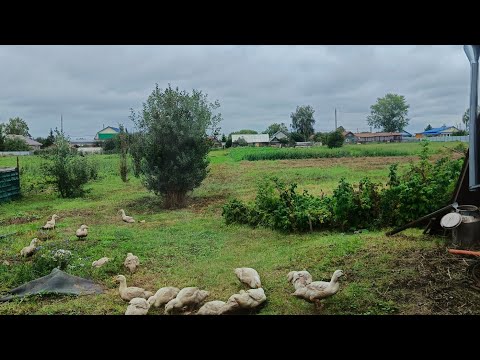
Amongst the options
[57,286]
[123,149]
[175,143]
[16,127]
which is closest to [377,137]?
[175,143]

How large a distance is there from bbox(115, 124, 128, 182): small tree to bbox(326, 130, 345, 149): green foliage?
5.66 feet

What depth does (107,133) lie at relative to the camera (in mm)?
3627

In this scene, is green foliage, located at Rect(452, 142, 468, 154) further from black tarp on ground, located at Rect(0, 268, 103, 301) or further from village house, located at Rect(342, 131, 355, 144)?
black tarp on ground, located at Rect(0, 268, 103, 301)

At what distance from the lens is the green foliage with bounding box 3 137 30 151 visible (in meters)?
3.58

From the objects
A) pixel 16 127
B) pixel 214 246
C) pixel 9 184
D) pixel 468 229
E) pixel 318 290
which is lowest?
pixel 318 290

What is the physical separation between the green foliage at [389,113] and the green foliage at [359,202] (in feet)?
1.03

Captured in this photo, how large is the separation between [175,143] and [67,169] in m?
0.99

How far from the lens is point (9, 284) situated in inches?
116

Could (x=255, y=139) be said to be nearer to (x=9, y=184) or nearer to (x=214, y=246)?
(x=214, y=246)

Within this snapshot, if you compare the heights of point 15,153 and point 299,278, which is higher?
point 15,153

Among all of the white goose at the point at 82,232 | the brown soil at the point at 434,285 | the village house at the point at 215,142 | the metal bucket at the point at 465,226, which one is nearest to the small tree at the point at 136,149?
the village house at the point at 215,142

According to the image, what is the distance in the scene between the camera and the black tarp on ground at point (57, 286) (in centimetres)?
285

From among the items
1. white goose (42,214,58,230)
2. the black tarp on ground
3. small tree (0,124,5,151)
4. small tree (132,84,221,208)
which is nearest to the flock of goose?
the black tarp on ground
